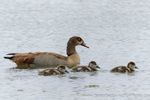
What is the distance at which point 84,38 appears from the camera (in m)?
18.4

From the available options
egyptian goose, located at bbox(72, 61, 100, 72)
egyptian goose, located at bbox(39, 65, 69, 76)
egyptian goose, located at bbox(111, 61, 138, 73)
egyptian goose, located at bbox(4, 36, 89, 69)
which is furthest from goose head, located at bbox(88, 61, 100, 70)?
egyptian goose, located at bbox(4, 36, 89, 69)

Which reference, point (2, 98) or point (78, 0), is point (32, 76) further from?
point (78, 0)

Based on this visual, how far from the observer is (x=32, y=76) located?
536 inches

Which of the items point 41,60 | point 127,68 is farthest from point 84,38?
point 127,68

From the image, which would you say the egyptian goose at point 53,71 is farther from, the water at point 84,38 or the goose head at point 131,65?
the goose head at point 131,65

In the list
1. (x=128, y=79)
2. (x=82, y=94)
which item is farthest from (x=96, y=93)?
(x=128, y=79)

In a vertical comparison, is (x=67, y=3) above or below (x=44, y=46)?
above

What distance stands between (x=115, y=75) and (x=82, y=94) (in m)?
1.77

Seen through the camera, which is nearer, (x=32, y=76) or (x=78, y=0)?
(x=32, y=76)

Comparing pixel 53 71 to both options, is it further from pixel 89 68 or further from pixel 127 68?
pixel 127 68

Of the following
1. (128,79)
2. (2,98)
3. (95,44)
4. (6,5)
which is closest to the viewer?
(2,98)

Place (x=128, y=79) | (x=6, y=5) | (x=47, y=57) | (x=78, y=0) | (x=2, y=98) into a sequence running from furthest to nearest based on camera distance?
(x=78, y=0)
(x=6, y=5)
(x=47, y=57)
(x=128, y=79)
(x=2, y=98)

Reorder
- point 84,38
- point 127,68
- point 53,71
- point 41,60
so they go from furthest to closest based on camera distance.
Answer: point 84,38 → point 41,60 → point 127,68 → point 53,71

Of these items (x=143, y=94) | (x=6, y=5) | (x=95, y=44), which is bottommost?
(x=143, y=94)
